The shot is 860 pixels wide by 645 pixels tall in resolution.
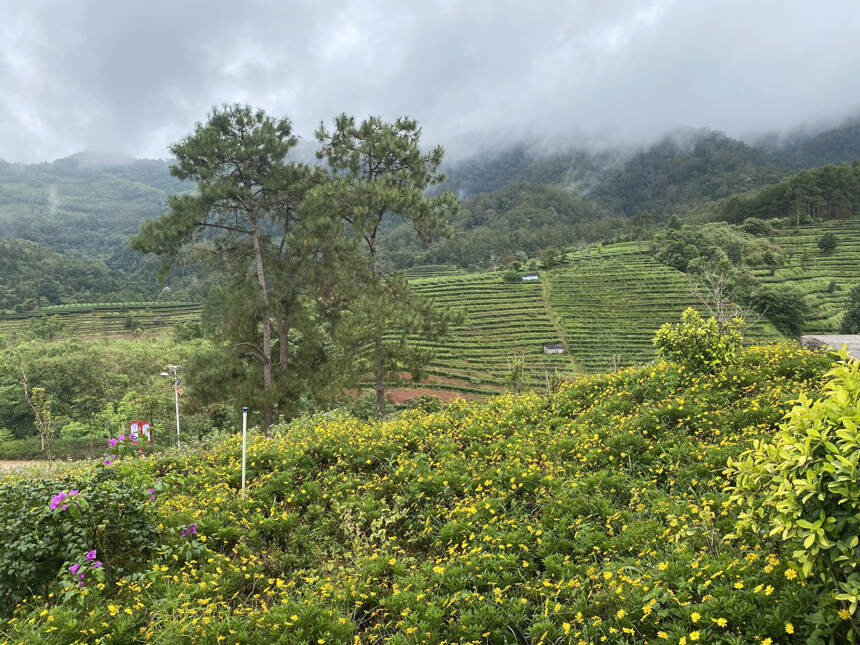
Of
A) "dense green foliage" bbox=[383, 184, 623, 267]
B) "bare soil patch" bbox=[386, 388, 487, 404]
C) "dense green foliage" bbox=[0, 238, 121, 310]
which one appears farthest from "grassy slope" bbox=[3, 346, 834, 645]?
"dense green foliage" bbox=[0, 238, 121, 310]

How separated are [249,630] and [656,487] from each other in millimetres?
3896

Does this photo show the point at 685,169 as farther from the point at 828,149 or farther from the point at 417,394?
the point at 417,394

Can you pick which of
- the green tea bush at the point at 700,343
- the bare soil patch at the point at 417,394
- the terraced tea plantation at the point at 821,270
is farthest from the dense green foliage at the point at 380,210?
the terraced tea plantation at the point at 821,270

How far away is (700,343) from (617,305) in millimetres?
39726

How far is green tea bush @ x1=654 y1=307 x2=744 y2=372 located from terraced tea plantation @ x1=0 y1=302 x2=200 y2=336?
6034 centimetres

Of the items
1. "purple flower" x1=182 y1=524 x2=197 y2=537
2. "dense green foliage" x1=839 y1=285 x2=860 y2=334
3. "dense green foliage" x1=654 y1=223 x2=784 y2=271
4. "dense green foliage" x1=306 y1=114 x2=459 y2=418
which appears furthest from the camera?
"dense green foliage" x1=654 y1=223 x2=784 y2=271

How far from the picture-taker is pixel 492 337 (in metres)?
Result: 41.9

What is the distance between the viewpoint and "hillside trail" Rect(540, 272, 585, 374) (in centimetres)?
3519

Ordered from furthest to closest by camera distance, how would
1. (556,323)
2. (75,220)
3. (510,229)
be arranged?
(75,220) → (510,229) → (556,323)

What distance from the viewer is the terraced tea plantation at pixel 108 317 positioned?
53625 millimetres

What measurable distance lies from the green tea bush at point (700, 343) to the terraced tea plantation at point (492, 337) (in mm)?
18666

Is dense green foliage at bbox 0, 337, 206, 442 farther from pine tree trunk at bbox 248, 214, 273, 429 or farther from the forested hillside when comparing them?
pine tree trunk at bbox 248, 214, 273, 429

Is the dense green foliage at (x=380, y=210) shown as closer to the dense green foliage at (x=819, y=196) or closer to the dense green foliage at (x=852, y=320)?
the dense green foliage at (x=852, y=320)

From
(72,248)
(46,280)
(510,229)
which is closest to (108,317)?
(46,280)
